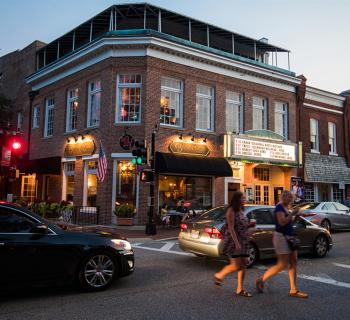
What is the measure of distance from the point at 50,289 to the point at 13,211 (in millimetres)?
1572

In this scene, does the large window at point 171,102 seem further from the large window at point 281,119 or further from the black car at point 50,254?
the black car at point 50,254

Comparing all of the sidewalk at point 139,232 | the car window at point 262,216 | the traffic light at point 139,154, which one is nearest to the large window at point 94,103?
the traffic light at point 139,154

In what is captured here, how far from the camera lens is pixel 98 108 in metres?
20.2

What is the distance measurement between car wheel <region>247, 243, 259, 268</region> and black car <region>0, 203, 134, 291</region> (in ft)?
10.6

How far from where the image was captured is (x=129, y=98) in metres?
19.3

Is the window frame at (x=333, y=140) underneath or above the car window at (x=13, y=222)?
above

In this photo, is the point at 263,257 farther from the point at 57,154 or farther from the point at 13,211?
the point at 57,154

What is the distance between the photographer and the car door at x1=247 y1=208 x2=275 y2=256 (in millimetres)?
9250

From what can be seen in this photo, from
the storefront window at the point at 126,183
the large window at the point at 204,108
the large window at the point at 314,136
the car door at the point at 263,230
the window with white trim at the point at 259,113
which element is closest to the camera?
the car door at the point at 263,230

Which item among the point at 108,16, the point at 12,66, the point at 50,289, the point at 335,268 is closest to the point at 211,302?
the point at 50,289

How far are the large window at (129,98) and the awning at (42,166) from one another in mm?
5255

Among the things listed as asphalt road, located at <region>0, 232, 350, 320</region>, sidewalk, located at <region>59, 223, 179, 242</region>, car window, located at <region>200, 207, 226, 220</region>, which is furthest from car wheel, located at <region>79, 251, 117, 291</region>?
sidewalk, located at <region>59, 223, 179, 242</region>

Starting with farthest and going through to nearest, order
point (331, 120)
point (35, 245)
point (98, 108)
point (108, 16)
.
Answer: point (331, 120) < point (108, 16) < point (98, 108) < point (35, 245)

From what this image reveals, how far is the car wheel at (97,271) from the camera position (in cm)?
658
